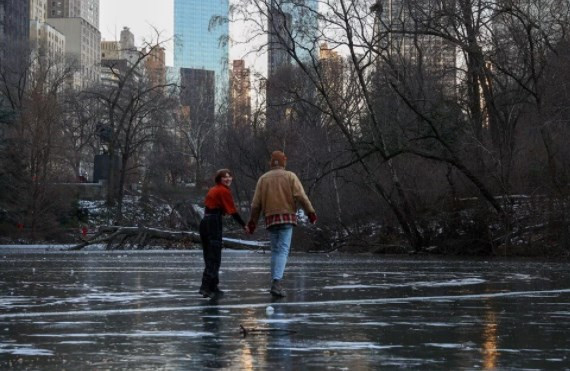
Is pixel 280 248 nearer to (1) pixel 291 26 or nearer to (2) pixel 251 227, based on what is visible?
(2) pixel 251 227

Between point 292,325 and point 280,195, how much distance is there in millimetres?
3987

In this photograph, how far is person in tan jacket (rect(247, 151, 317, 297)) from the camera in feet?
42.1

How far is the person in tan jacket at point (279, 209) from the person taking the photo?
12820mm

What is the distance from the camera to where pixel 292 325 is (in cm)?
909

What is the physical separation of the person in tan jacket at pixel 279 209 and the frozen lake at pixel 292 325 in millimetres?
561

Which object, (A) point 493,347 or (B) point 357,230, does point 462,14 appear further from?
(A) point 493,347

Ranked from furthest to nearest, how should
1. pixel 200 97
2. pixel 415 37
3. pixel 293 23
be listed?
pixel 200 97 < pixel 293 23 < pixel 415 37

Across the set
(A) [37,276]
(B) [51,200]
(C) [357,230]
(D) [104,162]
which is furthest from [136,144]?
(A) [37,276]

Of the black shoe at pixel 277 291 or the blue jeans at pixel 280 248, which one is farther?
the blue jeans at pixel 280 248

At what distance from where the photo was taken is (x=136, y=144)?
71.9m

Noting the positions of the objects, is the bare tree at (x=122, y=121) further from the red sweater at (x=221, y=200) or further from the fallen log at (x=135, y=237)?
the red sweater at (x=221, y=200)

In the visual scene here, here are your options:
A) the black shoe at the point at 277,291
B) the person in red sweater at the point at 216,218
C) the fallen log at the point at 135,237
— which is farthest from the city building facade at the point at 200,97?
the black shoe at the point at 277,291

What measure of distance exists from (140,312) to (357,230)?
87.3 ft

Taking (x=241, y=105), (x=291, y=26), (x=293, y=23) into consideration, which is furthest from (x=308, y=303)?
(x=241, y=105)
